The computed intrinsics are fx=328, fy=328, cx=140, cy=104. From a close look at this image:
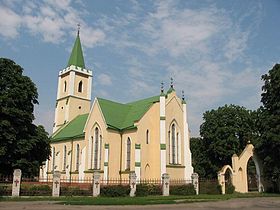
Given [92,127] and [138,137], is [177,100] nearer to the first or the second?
[138,137]

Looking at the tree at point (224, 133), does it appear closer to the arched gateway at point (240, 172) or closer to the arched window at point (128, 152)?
the arched gateway at point (240, 172)

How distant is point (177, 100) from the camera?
4144cm

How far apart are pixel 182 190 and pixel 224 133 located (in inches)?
842

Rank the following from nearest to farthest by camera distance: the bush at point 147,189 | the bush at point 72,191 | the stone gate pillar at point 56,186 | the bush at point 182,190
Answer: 1. the stone gate pillar at point 56,186
2. the bush at point 72,191
3. the bush at point 147,189
4. the bush at point 182,190

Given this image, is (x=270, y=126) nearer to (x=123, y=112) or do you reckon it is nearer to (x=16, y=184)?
(x=123, y=112)

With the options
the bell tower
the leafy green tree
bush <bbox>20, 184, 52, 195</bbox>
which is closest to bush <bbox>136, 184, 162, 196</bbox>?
bush <bbox>20, 184, 52, 195</bbox>

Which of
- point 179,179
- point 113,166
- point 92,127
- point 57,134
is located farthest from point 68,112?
point 179,179

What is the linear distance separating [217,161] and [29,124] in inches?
1225

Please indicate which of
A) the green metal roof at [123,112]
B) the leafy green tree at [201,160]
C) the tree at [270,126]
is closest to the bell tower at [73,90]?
the green metal roof at [123,112]

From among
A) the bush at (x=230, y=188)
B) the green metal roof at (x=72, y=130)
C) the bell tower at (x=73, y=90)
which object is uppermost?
the bell tower at (x=73, y=90)

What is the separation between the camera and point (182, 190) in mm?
31453

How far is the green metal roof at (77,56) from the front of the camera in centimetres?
6032

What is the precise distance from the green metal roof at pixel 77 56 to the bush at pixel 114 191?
35840 millimetres

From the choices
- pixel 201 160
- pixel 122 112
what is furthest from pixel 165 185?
pixel 201 160
